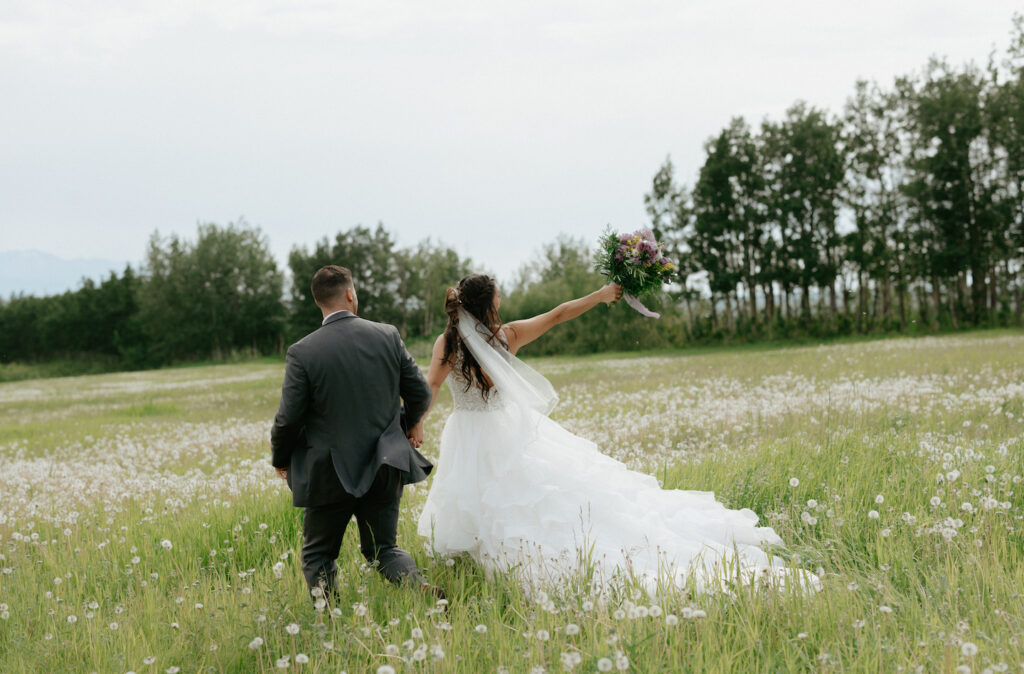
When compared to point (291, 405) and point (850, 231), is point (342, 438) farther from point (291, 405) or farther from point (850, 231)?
point (850, 231)

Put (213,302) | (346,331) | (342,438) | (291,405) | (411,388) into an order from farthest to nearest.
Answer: (213,302) < (411,388) < (346,331) < (342,438) < (291,405)

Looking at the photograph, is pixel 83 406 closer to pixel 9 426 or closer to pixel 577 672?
pixel 9 426

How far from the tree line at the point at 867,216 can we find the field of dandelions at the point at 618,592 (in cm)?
4311

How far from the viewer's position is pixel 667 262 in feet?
22.7

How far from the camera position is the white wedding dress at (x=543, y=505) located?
5348mm

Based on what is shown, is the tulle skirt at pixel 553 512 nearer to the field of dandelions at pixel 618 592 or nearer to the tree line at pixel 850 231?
the field of dandelions at pixel 618 592

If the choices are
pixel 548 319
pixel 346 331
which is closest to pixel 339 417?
pixel 346 331

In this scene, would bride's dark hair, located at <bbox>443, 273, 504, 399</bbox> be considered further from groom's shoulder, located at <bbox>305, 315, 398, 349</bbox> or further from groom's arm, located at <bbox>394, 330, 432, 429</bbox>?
groom's shoulder, located at <bbox>305, 315, 398, 349</bbox>

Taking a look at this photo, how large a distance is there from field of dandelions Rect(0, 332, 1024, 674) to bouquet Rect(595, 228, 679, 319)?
237cm

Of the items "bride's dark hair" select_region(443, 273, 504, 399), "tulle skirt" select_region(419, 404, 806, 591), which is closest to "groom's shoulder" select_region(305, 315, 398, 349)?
"bride's dark hair" select_region(443, 273, 504, 399)

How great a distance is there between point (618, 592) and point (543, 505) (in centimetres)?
139

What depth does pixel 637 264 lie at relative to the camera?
6.81 m

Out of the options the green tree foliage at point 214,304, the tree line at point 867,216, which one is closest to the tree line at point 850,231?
the tree line at point 867,216

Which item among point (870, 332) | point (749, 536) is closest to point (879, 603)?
point (749, 536)
